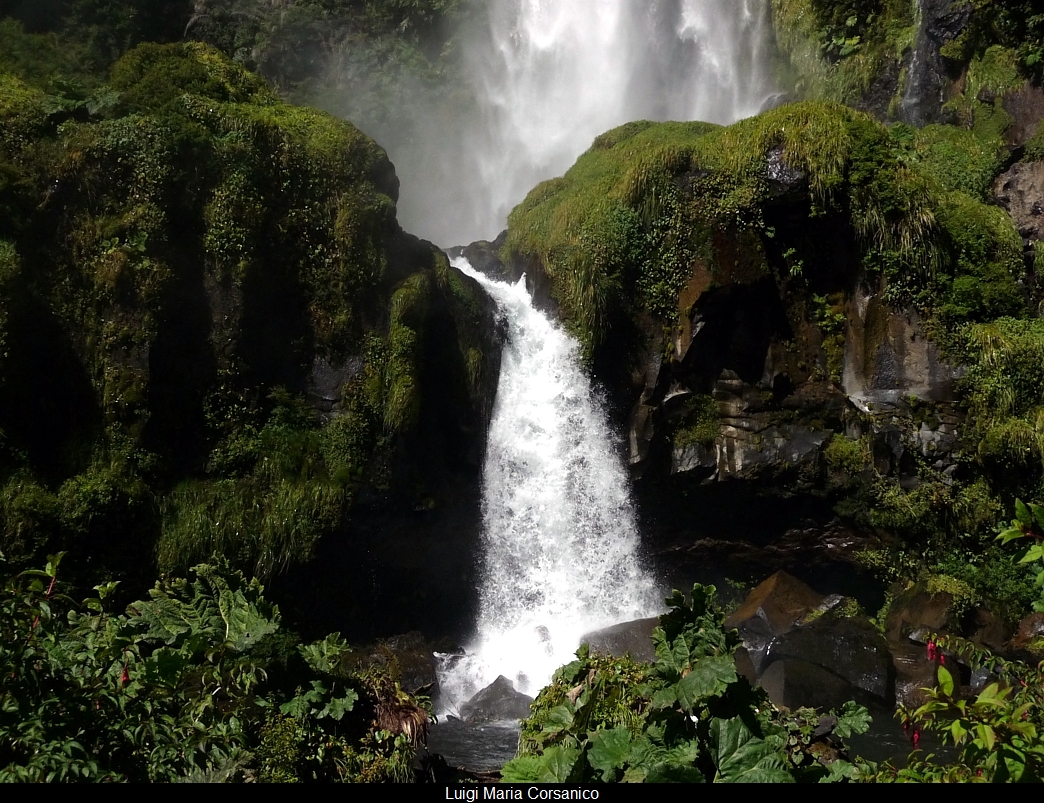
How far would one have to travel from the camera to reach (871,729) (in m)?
8.66

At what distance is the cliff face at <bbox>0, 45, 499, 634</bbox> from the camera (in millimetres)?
9328

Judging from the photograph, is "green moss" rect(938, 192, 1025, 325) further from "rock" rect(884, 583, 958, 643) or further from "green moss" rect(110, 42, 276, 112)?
"green moss" rect(110, 42, 276, 112)

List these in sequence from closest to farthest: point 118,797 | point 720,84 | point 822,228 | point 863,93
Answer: point 118,797, point 822,228, point 863,93, point 720,84

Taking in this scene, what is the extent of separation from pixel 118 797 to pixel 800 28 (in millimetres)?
20916

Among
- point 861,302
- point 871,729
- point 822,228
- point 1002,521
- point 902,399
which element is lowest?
point 871,729

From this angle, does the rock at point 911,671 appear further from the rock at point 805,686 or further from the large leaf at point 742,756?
the large leaf at point 742,756

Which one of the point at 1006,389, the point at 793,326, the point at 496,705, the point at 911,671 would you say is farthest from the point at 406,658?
the point at 1006,389

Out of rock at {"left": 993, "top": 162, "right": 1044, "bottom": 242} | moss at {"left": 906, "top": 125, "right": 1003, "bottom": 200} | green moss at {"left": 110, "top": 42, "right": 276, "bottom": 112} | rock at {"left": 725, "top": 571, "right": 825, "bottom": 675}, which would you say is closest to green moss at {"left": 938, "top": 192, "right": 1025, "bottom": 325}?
rock at {"left": 993, "top": 162, "right": 1044, "bottom": 242}

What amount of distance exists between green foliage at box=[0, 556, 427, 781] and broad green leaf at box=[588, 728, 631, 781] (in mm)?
1630

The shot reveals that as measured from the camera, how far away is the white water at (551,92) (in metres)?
21.9

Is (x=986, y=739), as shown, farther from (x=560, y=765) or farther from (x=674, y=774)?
(x=560, y=765)

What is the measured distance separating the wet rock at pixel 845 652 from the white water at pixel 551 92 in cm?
1553

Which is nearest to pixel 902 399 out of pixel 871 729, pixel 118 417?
pixel 871 729

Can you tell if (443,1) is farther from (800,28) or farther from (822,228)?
(822,228)
